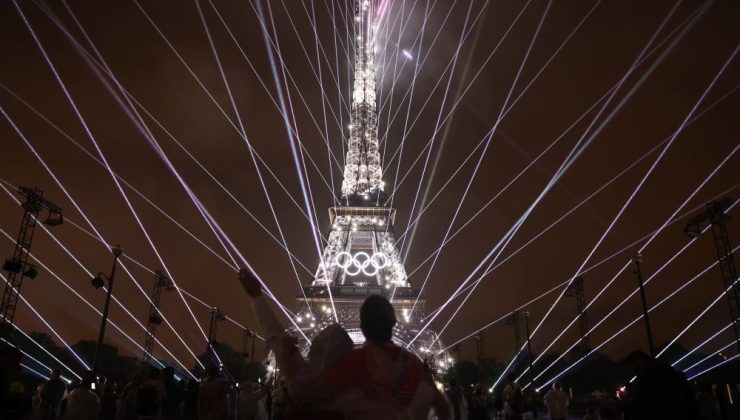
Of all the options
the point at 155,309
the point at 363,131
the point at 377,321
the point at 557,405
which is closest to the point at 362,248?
the point at 363,131

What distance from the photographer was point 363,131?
197ft

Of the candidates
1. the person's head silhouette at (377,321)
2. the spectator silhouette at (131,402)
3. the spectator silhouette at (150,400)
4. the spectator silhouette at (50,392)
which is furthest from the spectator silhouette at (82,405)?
the person's head silhouette at (377,321)

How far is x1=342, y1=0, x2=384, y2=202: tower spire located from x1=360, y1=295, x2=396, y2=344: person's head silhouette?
176ft

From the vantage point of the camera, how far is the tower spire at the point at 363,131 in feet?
191

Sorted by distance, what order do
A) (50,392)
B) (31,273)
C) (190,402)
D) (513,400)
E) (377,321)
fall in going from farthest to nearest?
(31,273) → (50,392) → (190,402) → (513,400) → (377,321)

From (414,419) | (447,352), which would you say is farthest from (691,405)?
(447,352)

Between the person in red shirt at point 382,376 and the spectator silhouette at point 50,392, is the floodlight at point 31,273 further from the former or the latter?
the person in red shirt at point 382,376

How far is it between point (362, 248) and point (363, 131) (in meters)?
14.7

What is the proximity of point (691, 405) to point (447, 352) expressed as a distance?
161 feet

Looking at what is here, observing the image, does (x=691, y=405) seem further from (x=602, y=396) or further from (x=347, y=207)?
(x=347, y=207)

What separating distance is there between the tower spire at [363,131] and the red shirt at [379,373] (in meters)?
53.9

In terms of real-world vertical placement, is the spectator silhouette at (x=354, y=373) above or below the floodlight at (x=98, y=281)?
below

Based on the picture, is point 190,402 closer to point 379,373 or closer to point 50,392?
point 50,392

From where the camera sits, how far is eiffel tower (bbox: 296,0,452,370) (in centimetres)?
4806
